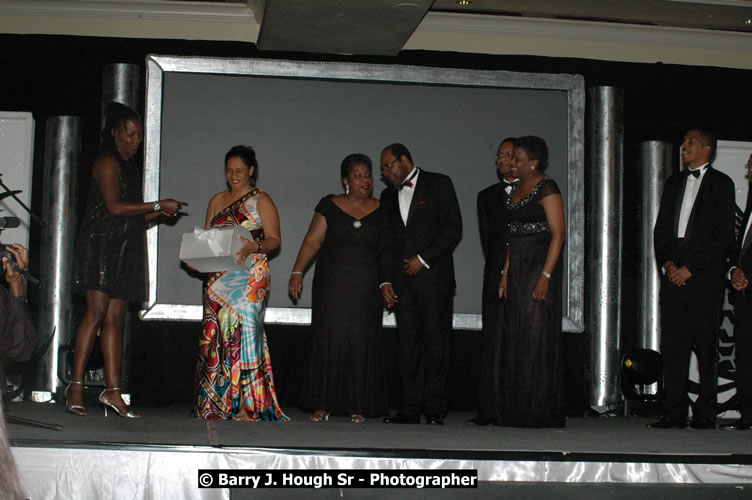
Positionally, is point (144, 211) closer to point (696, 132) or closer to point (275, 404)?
point (275, 404)

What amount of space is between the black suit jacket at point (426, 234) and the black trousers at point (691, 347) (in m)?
1.31

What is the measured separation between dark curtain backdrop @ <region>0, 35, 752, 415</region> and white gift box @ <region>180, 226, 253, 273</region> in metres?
1.48

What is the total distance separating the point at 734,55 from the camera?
712 centimetres

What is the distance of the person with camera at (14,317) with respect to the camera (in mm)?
3385

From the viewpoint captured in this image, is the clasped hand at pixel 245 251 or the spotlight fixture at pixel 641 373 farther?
the spotlight fixture at pixel 641 373

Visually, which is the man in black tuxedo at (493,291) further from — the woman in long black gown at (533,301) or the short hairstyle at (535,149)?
the short hairstyle at (535,149)

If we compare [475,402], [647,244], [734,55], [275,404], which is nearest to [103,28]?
[275,404]

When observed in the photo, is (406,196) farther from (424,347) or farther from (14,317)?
(14,317)

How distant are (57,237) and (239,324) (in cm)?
185

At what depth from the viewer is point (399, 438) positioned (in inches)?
156

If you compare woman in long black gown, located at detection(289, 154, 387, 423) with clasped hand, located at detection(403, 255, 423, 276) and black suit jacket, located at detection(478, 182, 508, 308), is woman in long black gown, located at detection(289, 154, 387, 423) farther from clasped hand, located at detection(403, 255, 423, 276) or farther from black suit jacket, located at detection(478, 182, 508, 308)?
black suit jacket, located at detection(478, 182, 508, 308)

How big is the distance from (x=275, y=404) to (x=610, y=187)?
295cm

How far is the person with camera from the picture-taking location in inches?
133

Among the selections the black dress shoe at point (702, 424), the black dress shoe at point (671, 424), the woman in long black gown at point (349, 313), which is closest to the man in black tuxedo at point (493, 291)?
the woman in long black gown at point (349, 313)
